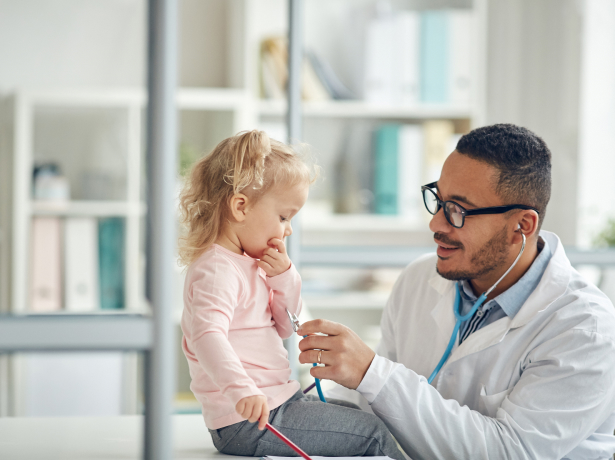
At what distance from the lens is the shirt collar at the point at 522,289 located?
3.54 ft

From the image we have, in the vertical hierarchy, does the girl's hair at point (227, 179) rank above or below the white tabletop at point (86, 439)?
above

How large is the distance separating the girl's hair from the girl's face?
0.01m

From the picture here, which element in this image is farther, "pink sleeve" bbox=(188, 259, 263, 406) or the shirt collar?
the shirt collar

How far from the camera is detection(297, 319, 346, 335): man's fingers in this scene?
91 centimetres

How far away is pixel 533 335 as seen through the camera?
1.04m

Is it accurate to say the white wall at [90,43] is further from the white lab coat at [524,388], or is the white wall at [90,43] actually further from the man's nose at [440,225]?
the white lab coat at [524,388]

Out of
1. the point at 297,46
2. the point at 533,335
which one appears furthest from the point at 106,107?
the point at 533,335

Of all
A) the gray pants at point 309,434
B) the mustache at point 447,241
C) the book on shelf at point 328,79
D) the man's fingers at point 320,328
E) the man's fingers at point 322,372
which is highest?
the book on shelf at point 328,79

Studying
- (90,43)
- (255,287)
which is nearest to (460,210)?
(255,287)

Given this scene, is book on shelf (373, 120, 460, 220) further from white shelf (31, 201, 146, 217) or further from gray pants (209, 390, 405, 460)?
gray pants (209, 390, 405, 460)

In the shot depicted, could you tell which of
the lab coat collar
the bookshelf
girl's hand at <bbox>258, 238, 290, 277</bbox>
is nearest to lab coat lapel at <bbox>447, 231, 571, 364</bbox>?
the lab coat collar

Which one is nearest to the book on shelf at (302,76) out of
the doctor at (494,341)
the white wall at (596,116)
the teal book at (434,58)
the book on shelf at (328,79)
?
the book on shelf at (328,79)

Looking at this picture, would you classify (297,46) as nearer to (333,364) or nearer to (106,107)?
(333,364)

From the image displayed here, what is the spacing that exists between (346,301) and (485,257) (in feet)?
5.40
